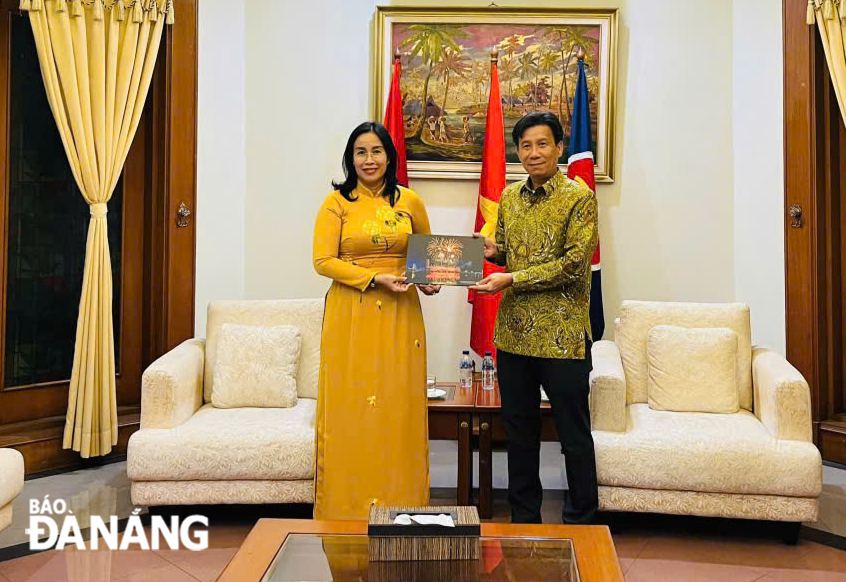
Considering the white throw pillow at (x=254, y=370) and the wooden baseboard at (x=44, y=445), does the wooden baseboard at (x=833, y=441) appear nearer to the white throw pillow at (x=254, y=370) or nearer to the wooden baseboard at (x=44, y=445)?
the white throw pillow at (x=254, y=370)

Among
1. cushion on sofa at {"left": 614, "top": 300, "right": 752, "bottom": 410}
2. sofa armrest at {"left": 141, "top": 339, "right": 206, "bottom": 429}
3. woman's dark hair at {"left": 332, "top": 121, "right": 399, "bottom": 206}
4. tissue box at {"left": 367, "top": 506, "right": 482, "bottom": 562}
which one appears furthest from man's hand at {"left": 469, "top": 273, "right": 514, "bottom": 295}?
sofa armrest at {"left": 141, "top": 339, "right": 206, "bottom": 429}

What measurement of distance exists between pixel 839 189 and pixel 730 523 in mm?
2060

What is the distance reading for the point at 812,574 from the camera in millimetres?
2473

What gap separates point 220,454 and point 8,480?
742 millimetres

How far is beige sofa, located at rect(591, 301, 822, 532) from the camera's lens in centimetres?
267

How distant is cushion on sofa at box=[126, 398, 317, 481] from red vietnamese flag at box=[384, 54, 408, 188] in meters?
1.94

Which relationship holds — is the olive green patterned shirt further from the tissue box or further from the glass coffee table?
the tissue box

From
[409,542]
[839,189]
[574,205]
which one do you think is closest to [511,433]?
[574,205]

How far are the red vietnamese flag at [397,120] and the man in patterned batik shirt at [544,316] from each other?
1619 millimetres

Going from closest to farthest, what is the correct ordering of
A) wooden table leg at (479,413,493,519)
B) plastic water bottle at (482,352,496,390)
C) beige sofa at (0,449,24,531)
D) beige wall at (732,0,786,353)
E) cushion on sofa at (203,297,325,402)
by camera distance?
beige sofa at (0,449,24,531), wooden table leg at (479,413,493,519), cushion on sofa at (203,297,325,402), plastic water bottle at (482,352,496,390), beige wall at (732,0,786,353)

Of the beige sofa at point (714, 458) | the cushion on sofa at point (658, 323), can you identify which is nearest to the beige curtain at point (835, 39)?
the cushion on sofa at point (658, 323)

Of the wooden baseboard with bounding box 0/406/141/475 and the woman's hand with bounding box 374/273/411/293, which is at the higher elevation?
the woman's hand with bounding box 374/273/411/293

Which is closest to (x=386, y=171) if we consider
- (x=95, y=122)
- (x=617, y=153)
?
(x=95, y=122)

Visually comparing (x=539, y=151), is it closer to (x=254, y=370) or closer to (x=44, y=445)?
(x=254, y=370)
